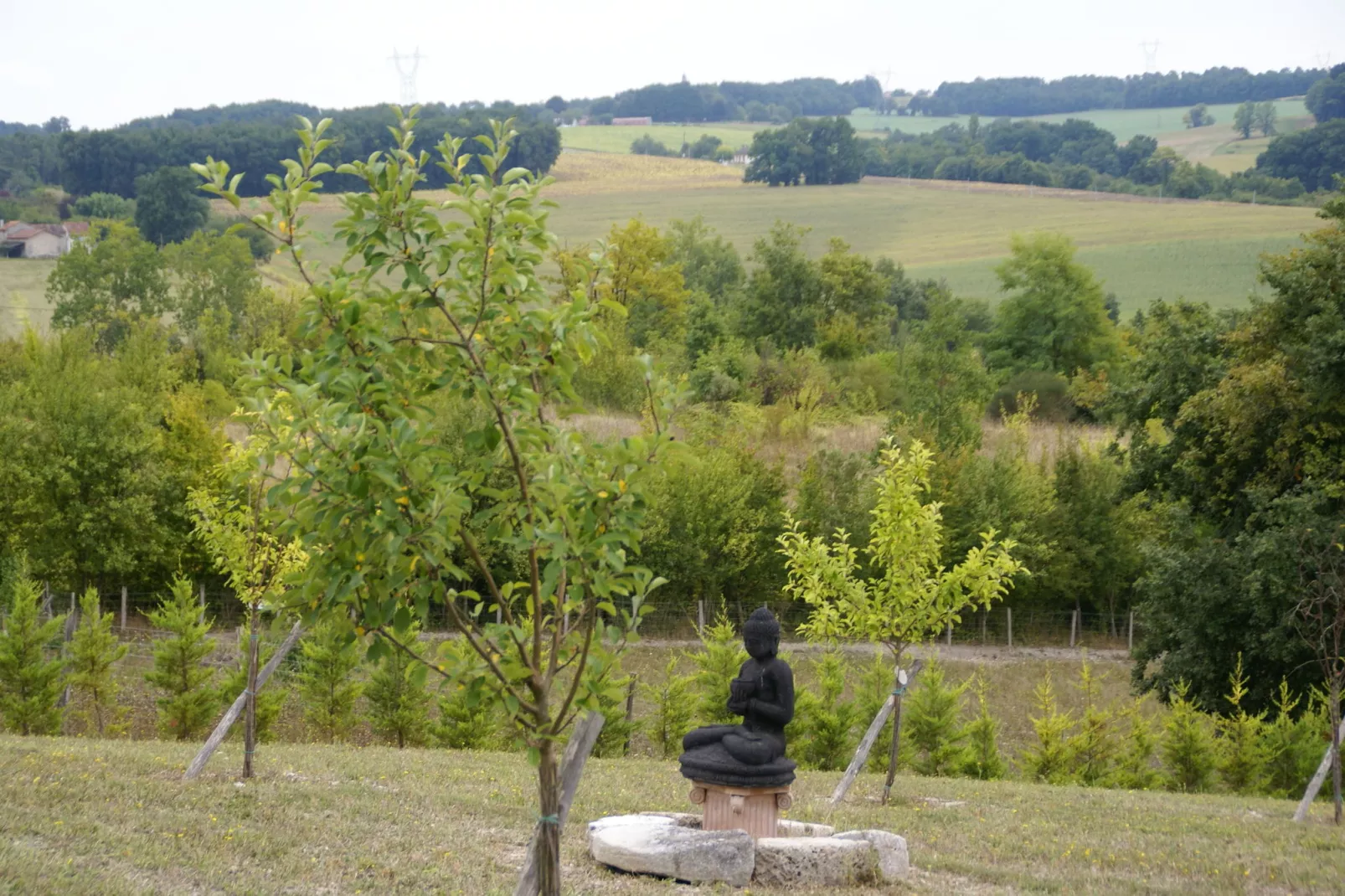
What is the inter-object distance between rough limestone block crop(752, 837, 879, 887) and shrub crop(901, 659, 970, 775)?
14.1 m

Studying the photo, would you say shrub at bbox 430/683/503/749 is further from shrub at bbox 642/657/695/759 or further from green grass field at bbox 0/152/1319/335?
green grass field at bbox 0/152/1319/335

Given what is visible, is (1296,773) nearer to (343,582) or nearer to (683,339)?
(343,582)

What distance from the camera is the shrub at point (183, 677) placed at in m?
24.6

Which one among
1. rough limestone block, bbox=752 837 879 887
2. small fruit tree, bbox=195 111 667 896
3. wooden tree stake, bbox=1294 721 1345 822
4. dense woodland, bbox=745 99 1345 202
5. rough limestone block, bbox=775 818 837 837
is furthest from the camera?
dense woodland, bbox=745 99 1345 202

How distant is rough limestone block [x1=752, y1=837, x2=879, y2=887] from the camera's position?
37.7 ft

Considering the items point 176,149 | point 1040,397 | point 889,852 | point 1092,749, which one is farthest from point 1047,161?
point 889,852

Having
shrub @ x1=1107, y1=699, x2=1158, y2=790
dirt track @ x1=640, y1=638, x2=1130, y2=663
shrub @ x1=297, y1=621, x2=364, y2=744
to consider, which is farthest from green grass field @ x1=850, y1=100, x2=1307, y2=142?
shrub @ x1=297, y1=621, x2=364, y2=744

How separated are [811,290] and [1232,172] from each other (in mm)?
77029

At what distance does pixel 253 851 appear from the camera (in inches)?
431

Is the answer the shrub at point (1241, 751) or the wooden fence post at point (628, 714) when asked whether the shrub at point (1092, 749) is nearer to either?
the shrub at point (1241, 751)

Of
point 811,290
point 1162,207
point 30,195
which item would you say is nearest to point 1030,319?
point 811,290

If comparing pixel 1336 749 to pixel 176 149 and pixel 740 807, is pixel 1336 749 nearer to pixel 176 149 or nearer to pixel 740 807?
pixel 740 807

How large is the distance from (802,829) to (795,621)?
2933 cm

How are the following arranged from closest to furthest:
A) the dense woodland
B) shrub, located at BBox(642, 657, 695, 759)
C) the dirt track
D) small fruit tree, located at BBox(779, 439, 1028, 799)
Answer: small fruit tree, located at BBox(779, 439, 1028, 799) < shrub, located at BBox(642, 657, 695, 759) < the dirt track < the dense woodland
